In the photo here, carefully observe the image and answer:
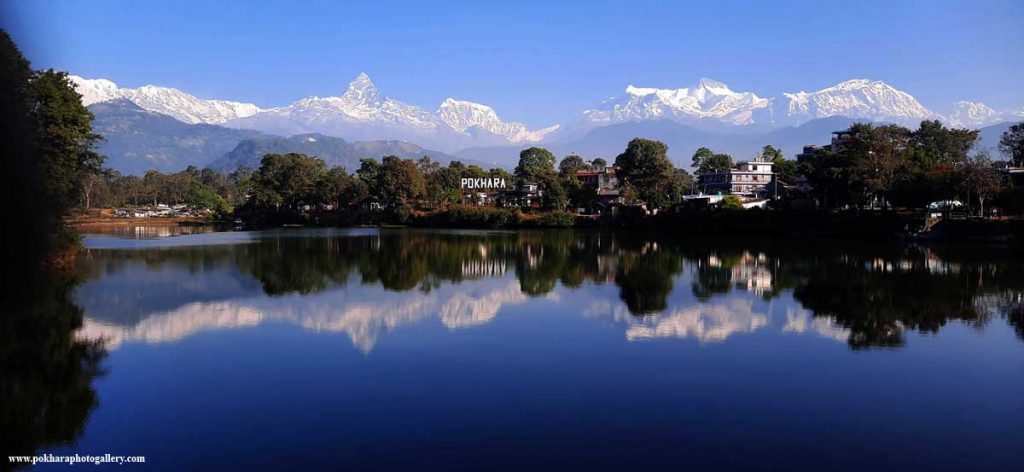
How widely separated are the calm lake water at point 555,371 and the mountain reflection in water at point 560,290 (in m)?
0.14

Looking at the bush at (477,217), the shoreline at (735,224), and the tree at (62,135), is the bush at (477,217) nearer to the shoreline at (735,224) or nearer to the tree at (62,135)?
the shoreline at (735,224)

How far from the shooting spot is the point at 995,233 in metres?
40.0

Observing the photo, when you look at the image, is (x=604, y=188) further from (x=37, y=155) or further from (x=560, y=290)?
(x=37, y=155)

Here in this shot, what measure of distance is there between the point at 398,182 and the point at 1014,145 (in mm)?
50435

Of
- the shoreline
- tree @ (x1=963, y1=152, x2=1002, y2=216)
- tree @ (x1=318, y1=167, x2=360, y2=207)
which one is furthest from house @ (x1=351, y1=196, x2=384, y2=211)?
tree @ (x1=963, y1=152, x2=1002, y2=216)

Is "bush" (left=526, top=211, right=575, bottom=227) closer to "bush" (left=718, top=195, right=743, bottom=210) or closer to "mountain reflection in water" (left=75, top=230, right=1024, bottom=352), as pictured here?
"bush" (left=718, top=195, right=743, bottom=210)

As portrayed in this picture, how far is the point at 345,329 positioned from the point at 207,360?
134 inches

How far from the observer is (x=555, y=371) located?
38.9ft

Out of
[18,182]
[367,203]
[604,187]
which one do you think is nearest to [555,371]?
[18,182]

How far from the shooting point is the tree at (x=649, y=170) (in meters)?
63.3

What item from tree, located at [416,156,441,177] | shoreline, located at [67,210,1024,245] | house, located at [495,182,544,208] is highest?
tree, located at [416,156,441,177]

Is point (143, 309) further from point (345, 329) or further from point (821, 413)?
point (821, 413)

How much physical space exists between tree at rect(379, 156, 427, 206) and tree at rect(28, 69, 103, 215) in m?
40.4

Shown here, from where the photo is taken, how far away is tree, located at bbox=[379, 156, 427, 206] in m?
69.1
